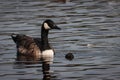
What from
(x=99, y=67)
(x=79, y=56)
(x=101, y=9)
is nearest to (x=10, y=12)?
(x=101, y=9)

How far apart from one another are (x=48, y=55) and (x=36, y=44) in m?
0.97

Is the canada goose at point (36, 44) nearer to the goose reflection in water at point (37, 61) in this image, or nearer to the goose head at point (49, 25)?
the goose head at point (49, 25)

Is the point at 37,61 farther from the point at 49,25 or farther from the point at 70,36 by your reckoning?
the point at 70,36

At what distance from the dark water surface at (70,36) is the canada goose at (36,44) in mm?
362

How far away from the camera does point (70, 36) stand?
24828 millimetres

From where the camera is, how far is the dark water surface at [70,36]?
18984 mm

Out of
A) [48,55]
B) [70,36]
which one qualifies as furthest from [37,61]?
[70,36]

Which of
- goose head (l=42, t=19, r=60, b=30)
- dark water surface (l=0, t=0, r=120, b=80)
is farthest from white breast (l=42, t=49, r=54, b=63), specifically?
goose head (l=42, t=19, r=60, b=30)

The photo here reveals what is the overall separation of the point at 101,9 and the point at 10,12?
4688 millimetres

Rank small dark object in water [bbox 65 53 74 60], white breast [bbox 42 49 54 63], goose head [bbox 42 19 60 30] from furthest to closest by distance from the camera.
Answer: goose head [bbox 42 19 60 30]
white breast [bbox 42 49 54 63]
small dark object in water [bbox 65 53 74 60]

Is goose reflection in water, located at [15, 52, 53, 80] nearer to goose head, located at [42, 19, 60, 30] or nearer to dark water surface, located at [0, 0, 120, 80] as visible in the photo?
dark water surface, located at [0, 0, 120, 80]

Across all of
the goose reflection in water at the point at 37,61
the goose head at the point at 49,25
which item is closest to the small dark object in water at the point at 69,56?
the goose reflection in water at the point at 37,61

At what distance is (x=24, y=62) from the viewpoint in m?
21.0

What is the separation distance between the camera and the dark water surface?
19.0 metres
